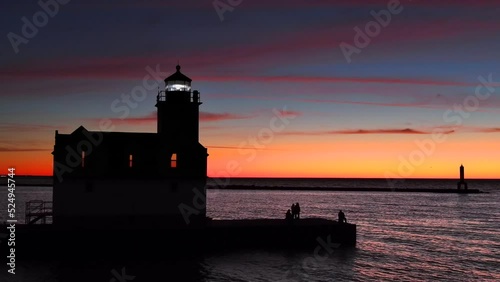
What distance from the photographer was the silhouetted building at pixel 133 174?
3678cm

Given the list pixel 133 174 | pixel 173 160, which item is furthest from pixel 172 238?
pixel 173 160

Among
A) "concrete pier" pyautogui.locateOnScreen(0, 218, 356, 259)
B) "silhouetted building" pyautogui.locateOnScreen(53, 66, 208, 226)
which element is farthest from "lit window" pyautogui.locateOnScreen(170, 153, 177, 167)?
"concrete pier" pyautogui.locateOnScreen(0, 218, 356, 259)

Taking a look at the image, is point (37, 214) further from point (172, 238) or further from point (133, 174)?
point (172, 238)

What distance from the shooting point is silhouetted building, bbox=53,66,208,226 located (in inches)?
1448

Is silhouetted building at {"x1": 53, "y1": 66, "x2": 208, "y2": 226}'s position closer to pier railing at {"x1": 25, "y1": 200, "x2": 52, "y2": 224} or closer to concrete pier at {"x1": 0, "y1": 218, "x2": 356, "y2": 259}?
concrete pier at {"x1": 0, "y1": 218, "x2": 356, "y2": 259}

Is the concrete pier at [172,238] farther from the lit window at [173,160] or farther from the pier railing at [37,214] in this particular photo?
the lit window at [173,160]

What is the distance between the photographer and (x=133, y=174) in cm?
3806

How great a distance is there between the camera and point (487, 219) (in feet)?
241

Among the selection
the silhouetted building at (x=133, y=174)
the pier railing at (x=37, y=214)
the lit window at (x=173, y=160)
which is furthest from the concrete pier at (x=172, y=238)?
the lit window at (x=173, y=160)

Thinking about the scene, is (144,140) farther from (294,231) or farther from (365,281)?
(365,281)

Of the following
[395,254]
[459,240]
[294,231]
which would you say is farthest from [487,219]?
[294,231]

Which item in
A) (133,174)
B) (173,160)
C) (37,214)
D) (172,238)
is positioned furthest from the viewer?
(173,160)

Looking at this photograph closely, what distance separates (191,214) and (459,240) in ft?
88.9

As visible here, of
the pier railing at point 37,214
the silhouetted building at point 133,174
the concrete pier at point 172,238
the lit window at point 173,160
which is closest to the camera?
the concrete pier at point 172,238
